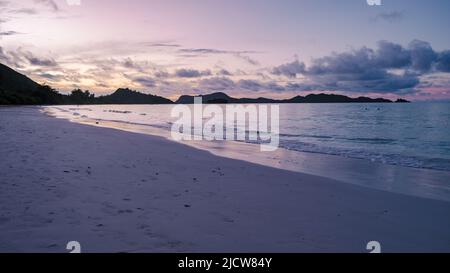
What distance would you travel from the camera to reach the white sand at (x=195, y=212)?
5.24 meters

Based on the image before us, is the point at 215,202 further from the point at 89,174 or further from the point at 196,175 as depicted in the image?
the point at 89,174

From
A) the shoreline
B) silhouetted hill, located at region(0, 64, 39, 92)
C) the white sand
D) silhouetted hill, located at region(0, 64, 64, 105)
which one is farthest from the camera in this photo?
silhouetted hill, located at region(0, 64, 39, 92)

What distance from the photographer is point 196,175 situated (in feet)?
36.0

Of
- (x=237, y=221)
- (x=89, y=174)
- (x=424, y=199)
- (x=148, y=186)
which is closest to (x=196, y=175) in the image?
(x=148, y=186)

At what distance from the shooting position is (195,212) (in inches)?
266

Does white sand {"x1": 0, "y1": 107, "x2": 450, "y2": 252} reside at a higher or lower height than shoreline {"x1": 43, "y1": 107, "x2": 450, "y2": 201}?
higher

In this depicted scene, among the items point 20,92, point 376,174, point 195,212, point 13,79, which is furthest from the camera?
point 13,79

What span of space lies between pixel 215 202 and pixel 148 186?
2104 millimetres

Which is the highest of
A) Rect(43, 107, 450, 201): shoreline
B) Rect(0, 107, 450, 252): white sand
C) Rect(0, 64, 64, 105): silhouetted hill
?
Rect(0, 64, 64, 105): silhouetted hill

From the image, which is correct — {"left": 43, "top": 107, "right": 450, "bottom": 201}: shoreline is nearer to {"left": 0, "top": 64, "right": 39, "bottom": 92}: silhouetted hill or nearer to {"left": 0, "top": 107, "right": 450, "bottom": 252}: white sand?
{"left": 0, "top": 107, "right": 450, "bottom": 252}: white sand

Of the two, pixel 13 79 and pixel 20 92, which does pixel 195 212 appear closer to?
pixel 20 92

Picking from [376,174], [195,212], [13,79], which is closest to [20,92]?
[13,79]

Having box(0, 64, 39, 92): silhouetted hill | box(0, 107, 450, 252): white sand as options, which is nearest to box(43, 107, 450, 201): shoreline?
box(0, 107, 450, 252): white sand

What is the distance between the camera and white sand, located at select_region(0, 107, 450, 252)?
5238 mm
